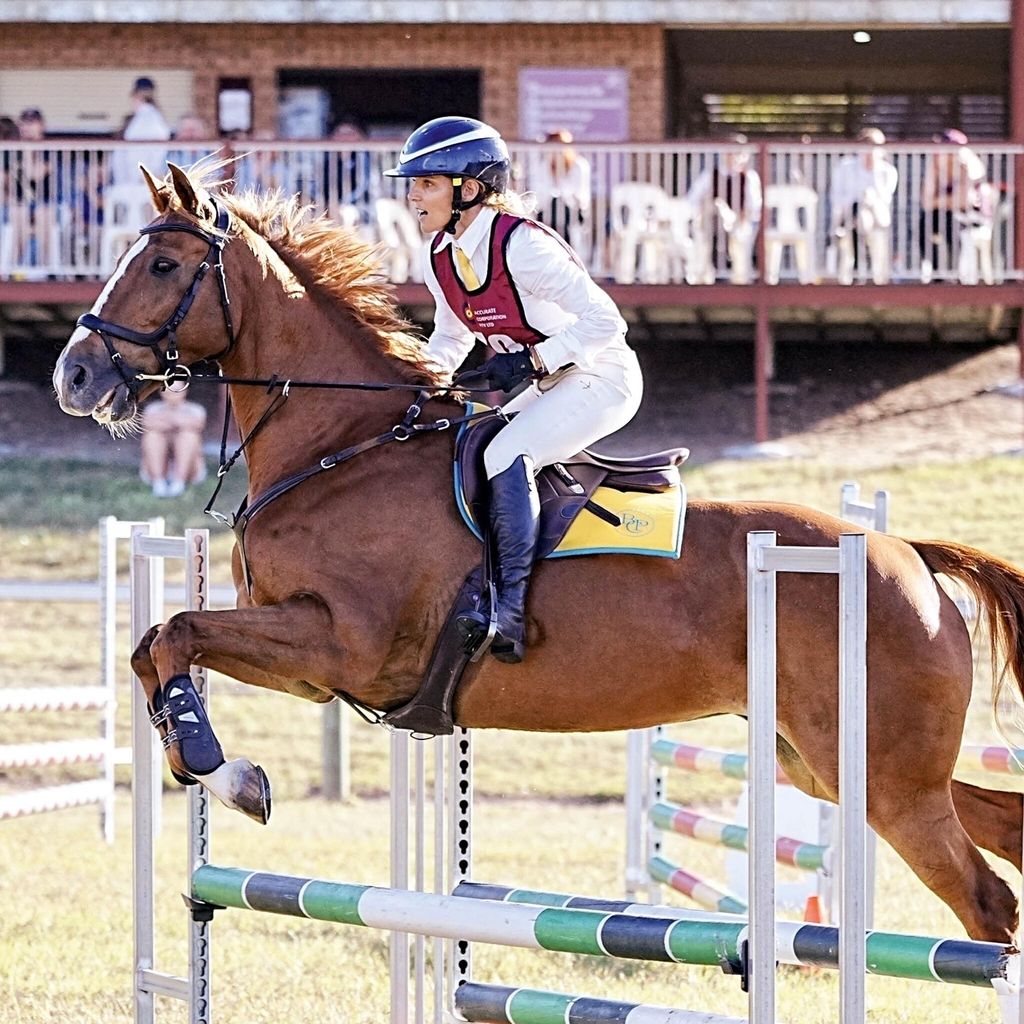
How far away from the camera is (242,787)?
5.06m

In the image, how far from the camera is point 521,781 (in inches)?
494

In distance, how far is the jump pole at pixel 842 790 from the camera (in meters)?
4.13

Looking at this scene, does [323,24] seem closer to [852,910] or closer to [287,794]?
[287,794]

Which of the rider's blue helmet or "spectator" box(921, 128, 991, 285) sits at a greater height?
"spectator" box(921, 128, 991, 285)

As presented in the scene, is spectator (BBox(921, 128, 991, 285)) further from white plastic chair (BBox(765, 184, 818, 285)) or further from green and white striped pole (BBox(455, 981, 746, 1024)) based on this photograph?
green and white striped pole (BBox(455, 981, 746, 1024))

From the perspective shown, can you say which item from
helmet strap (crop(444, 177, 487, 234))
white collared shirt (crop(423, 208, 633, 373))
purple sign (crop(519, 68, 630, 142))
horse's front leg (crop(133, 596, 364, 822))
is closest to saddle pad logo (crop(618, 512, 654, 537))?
white collared shirt (crop(423, 208, 633, 373))

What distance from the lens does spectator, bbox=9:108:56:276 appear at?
1778cm

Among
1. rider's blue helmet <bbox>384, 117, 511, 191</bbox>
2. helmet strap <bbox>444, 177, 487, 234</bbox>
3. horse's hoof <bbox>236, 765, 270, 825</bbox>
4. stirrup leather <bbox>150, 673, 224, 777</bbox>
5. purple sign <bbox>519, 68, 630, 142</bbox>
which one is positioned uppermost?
purple sign <bbox>519, 68, 630, 142</bbox>

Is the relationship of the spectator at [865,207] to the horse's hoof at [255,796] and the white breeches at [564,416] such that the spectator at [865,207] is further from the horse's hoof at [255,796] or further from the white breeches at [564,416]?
the horse's hoof at [255,796]

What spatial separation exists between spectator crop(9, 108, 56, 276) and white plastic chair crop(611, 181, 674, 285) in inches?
219

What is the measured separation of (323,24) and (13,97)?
3.95 m

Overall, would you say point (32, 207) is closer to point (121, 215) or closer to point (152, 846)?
point (121, 215)

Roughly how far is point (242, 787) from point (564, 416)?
5.13 ft

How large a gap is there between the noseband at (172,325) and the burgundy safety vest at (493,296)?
69 cm
